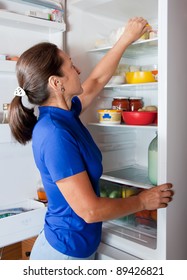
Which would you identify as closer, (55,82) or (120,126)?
(55,82)

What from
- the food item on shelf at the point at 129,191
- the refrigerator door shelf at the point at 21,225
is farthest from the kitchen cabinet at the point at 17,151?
the food item on shelf at the point at 129,191

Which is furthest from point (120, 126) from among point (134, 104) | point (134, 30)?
point (134, 30)

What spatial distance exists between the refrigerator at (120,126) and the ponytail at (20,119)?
20 centimetres

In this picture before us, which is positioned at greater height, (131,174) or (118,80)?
(118,80)

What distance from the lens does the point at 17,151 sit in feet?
5.09

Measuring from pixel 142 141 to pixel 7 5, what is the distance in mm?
1084

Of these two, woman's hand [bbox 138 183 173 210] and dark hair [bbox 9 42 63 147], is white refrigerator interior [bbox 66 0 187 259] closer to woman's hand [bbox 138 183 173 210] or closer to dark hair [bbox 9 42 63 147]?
woman's hand [bbox 138 183 173 210]

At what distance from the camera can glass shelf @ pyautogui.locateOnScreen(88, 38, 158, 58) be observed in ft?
4.97

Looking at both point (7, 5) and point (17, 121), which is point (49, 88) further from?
point (7, 5)

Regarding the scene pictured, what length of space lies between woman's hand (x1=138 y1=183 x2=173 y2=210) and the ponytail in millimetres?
480

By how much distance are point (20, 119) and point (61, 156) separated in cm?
29

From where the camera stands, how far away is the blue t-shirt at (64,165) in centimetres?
97

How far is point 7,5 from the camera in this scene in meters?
1.49

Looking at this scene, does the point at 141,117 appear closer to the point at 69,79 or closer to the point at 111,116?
the point at 111,116
